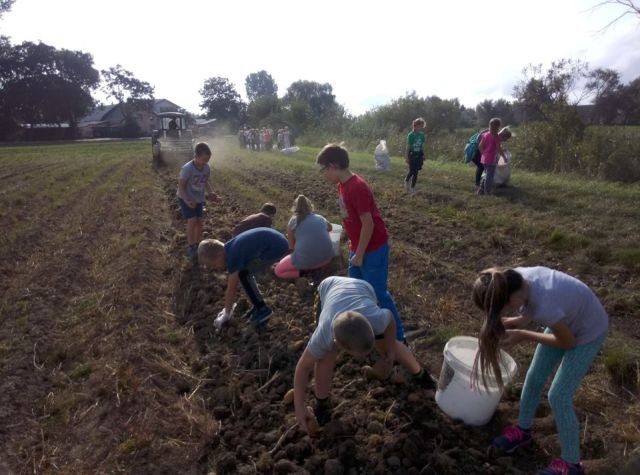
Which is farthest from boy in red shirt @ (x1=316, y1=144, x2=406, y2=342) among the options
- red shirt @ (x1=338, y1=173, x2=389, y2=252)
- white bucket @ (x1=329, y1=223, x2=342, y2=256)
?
white bucket @ (x1=329, y1=223, x2=342, y2=256)

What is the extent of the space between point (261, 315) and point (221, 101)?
245ft

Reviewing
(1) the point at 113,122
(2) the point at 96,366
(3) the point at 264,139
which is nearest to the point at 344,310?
(2) the point at 96,366

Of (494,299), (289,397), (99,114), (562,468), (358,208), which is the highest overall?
(99,114)

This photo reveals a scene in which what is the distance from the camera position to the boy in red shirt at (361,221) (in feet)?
11.3

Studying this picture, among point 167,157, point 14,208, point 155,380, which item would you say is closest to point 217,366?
point 155,380

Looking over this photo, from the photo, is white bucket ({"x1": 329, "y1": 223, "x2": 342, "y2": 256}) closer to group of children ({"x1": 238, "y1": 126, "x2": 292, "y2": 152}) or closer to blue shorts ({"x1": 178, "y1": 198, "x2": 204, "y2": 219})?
blue shorts ({"x1": 178, "y1": 198, "x2": 204, "y2": 219})

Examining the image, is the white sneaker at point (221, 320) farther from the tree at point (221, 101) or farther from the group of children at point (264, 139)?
the tree at point (221, 101)

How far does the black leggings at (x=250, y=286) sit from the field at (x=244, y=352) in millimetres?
274

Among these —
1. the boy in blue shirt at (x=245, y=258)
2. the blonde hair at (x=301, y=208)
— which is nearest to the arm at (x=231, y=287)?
the boy in blue shirt at (x=245, y=258)

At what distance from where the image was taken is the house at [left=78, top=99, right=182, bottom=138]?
58.9 meters

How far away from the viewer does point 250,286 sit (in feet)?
14.7

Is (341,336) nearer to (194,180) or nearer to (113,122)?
(194,180)

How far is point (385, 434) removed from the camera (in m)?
3.02

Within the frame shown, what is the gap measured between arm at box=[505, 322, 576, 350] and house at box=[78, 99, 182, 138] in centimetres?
5950
